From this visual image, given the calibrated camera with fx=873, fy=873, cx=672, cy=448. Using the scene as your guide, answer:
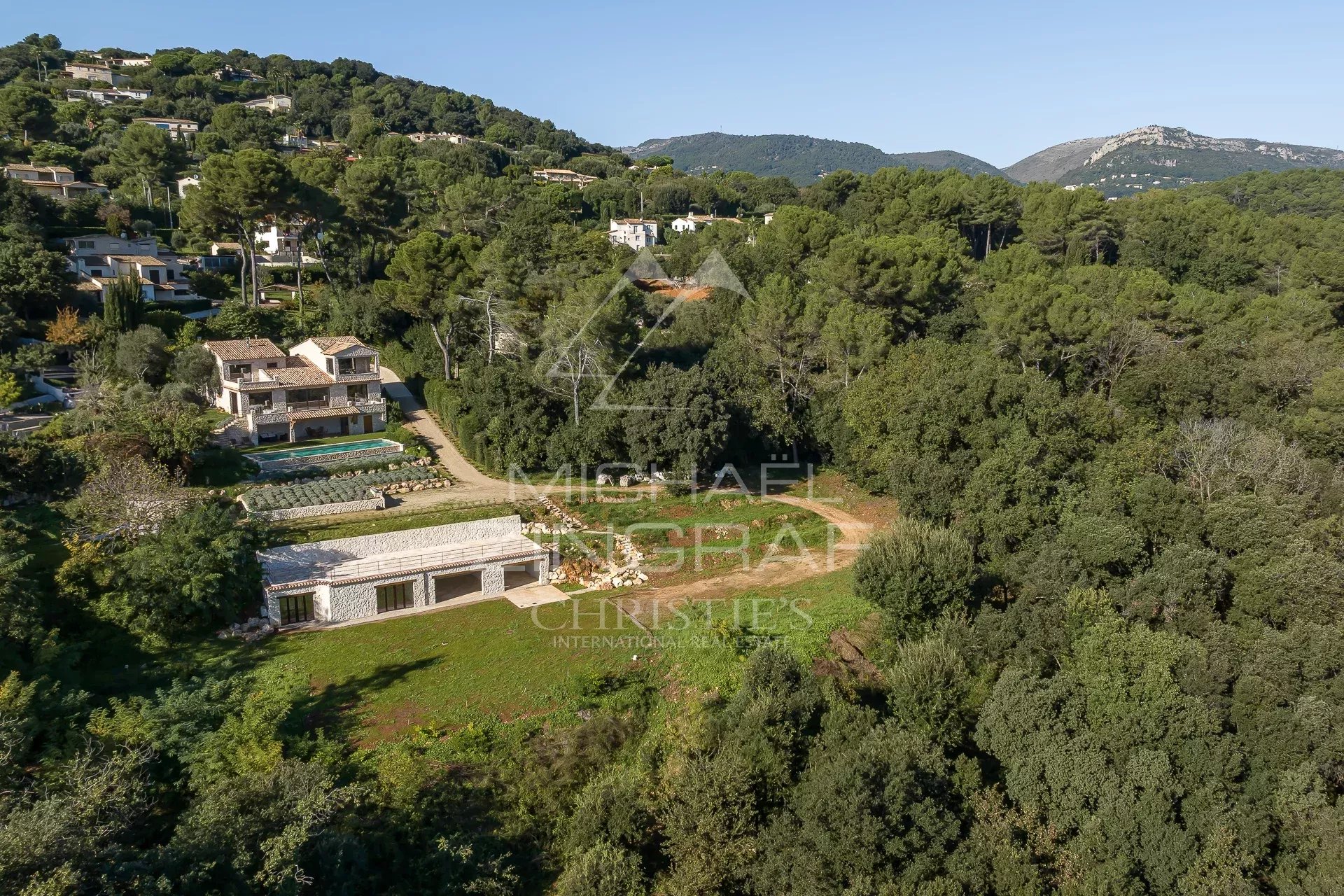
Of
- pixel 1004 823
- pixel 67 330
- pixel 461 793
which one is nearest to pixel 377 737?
pixel 461 793

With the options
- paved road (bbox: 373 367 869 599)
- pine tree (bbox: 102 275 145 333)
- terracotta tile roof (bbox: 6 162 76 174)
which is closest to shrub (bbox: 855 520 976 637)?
paved road (bbox: 373 367 869 599)

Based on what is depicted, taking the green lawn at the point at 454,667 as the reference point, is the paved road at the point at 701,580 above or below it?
above

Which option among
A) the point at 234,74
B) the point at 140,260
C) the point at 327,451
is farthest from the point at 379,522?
the point at 234,74

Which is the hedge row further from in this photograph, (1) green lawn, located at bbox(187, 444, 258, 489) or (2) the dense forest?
(2) the dense forest

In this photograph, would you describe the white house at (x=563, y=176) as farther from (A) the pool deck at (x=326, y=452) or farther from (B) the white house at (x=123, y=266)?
(A) the pool deck at (x=326, y=452)

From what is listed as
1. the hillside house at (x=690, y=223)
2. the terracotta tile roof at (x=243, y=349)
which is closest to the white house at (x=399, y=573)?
the terracotta tile roof at (x=243, y=349)
